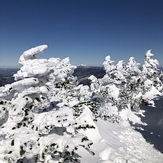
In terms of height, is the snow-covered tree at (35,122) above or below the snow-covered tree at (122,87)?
above

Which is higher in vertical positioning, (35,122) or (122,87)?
(35,122)

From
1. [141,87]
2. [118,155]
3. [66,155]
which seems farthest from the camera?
[141,87]

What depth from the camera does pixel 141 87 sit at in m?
36.5

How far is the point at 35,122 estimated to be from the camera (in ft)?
20.5

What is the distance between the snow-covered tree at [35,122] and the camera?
5.63 m

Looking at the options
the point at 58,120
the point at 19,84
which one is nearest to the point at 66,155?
the point at 58,120

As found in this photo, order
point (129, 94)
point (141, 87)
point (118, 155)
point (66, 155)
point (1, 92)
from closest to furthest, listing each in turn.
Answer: point (66, 155), point (1, 92), point (118, 155), point (129, 94), point (141, 87)

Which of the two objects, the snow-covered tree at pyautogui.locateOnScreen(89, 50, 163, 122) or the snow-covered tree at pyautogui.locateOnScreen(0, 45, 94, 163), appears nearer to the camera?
the snow-covered tree at pyautogui.locateOnScreen(0, 45, 94, 163)

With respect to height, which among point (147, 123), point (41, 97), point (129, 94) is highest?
point (41, 97)

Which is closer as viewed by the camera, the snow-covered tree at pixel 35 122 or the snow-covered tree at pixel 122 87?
the snow-covered tree at pixel 35 122

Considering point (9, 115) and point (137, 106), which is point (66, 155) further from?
point (137, 106)

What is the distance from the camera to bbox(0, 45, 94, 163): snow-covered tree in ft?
18.5

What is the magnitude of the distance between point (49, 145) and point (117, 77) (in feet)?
72.5

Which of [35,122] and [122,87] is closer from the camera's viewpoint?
[35,122]
